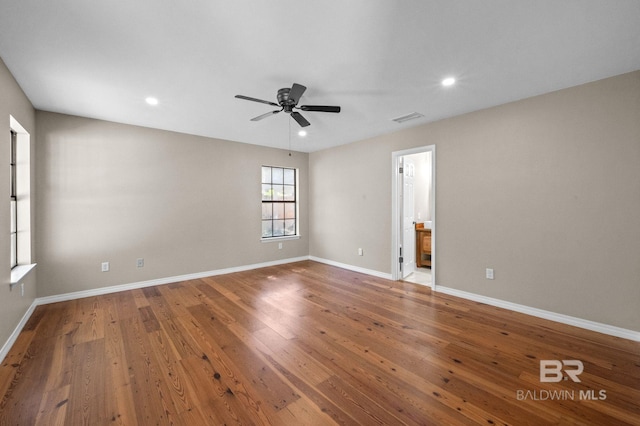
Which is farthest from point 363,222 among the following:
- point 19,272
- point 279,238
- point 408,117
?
point 19,272

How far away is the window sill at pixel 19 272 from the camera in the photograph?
2614mm

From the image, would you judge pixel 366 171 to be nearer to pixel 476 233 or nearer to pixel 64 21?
pixel 476 233

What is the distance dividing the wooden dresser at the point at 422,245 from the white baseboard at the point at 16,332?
566cm

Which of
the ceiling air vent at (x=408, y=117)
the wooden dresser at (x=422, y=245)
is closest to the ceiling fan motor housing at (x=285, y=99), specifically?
the ceiling air vent at (x=408, y=117)

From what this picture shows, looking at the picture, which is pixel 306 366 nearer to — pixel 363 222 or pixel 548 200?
pixel 548 200

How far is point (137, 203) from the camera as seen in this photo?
4.10 m

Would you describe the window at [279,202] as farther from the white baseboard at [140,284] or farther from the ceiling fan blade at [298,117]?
the ceiling fan blade at [298,117]

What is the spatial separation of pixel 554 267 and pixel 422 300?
1.50 m

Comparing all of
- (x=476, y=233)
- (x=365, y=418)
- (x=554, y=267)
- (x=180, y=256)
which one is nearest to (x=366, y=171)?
(x=476, y=233)

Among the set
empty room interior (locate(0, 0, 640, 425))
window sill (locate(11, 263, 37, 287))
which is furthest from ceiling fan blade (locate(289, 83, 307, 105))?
window sill (locate(11, 263, 37, 287))

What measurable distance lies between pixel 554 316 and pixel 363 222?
2935mm

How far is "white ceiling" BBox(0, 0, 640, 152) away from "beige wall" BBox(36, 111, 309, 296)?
0.64 m

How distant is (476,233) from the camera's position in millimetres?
3504

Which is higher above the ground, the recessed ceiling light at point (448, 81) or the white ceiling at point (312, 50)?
the recessed ceiling light at point (448, 81)
